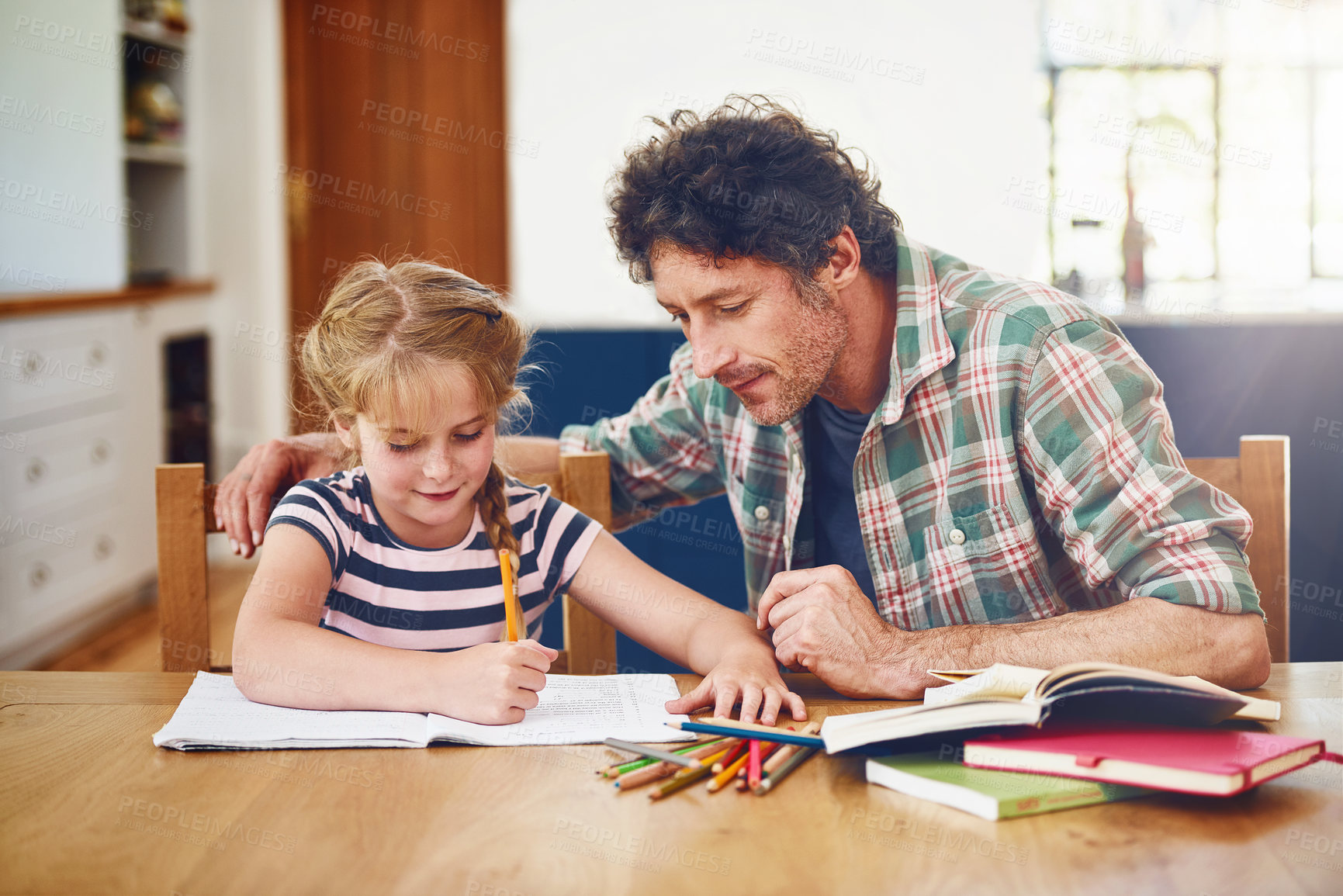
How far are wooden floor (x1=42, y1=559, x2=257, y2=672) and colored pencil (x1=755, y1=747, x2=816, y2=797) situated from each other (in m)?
2.10

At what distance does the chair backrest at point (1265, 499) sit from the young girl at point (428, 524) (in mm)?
565

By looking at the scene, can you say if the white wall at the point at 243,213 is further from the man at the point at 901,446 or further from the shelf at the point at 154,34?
the man at the point at 901,446

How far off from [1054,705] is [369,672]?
0.54m

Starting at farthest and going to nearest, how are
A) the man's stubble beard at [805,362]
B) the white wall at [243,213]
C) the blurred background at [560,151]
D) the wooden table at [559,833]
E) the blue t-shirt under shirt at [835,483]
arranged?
the white wall at [243,213]
the blurred background at [560,151]
the blue t-shirt under shirt at [835,483]
the man's stubble beard at [805,362]
the wooden table at [559,833]

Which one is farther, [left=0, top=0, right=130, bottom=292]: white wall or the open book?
[left=0, top=0, right=130, bottom=292]: white wall

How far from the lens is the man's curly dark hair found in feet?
3.93

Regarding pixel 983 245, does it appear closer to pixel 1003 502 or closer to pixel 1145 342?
pixel 1145 342

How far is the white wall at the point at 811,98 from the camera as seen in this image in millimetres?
4438

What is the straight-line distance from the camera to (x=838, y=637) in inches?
37.4

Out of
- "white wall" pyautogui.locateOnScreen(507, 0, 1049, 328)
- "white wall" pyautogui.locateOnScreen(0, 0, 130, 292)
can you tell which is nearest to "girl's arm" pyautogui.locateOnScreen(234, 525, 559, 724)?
"white wall" pyautogui.locateOnScreen(0, 0, 130, 292)

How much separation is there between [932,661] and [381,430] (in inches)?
22.8

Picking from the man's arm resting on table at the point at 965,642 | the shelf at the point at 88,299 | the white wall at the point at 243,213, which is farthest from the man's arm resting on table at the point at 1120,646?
the white wall at the point at 243,213

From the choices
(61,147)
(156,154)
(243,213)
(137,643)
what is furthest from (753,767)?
(243,213)

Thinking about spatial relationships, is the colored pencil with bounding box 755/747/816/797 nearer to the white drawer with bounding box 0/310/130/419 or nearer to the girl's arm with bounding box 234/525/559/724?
the girl's arm with bounding box 234/525/559/724
